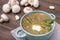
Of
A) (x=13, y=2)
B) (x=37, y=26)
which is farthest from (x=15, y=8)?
(x=37, y=26)

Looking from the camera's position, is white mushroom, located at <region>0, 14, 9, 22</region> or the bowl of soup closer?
the bowl of soup

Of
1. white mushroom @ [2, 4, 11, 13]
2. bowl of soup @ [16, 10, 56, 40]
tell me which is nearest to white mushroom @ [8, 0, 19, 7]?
white mushroom @ [2, 4, 11, 13]

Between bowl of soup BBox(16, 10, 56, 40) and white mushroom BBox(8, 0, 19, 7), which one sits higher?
white mushroom BBox(8, 0, 19, 7)

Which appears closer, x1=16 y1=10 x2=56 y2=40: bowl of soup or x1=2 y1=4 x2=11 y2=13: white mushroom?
x1=16 y1=10 x2=56 y2=40: bowl of soup

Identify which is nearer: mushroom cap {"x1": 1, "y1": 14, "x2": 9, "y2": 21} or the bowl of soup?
the bowl of soup

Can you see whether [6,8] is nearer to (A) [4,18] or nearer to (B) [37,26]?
(A) [4,18]

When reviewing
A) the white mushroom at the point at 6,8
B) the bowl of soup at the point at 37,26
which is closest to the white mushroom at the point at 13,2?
the white mushroom at the point at 6,8

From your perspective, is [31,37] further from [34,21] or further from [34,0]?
[34,0]

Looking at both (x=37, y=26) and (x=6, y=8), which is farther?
(x=6, y=8)

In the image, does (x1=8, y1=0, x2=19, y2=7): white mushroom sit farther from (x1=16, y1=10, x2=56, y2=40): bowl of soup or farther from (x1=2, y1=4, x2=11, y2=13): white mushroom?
(x1=16, y1=10, x2=56, y2=40): bowl of soup

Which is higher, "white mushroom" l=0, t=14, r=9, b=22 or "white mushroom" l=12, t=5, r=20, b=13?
"white mushroom" l=12, t=5, r=20, b=13
